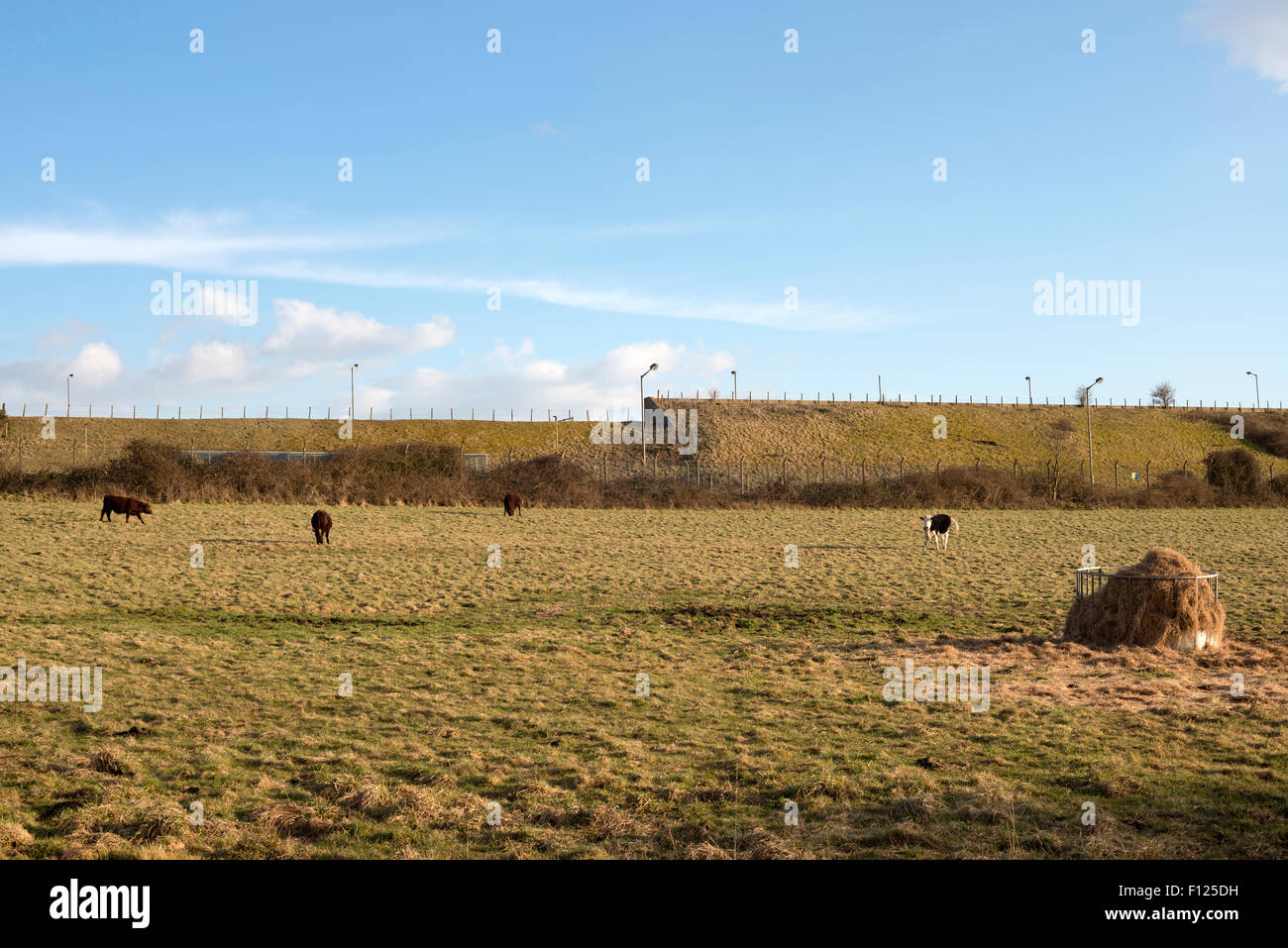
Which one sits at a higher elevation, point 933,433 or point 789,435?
point 933,433

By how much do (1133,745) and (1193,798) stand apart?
145 cm

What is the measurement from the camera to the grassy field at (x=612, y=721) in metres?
6.15

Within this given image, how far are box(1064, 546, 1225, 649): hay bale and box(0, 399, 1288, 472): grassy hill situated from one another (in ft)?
226

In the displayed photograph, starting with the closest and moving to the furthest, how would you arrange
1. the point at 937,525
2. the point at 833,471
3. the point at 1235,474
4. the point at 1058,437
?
the point at 937,525 < the point at 1235,474 < the point at 833,471 < the point at 1058,437

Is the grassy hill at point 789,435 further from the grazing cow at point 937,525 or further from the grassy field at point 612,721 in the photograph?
the grassy field at point 612,721

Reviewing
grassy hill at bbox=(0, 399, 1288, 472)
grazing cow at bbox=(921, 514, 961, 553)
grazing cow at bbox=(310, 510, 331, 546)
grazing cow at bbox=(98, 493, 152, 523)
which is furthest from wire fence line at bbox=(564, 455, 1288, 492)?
grazing cow at bbox=(310, 510, 331, 546)

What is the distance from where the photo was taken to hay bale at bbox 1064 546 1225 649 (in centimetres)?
1219

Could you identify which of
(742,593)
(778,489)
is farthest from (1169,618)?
(778,489)

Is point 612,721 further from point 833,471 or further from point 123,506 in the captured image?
point 833,471

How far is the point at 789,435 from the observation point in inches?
3548

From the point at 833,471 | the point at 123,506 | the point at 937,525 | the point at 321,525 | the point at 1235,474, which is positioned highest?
the point at 833,471

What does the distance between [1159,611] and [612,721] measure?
7.74 m

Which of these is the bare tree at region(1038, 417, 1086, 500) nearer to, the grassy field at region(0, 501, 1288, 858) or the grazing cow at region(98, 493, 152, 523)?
the grassy field at region(0, 501, 1288, 858)

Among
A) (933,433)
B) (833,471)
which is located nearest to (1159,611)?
(833,471)
